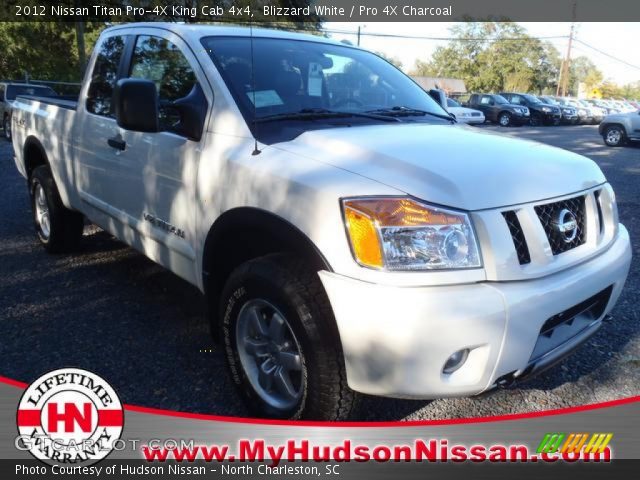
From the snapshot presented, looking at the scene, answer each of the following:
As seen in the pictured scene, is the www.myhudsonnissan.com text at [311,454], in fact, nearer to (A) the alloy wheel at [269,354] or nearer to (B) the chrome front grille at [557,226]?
(A) the alloy wheel at [269,354]

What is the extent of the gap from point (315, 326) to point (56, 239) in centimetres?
368

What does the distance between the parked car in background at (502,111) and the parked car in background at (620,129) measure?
8.73 meters

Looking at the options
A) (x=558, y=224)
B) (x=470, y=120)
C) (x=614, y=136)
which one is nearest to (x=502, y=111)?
(x=614, y=136)

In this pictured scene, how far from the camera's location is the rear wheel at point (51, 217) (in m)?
4.69

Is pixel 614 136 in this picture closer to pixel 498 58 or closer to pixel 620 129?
pixel 620 129

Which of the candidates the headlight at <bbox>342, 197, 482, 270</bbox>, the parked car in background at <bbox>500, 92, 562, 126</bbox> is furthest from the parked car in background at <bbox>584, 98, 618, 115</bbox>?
the headlight at <bbox>342, 197, 482, 270</bbox>

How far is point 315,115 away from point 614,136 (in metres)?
16.6

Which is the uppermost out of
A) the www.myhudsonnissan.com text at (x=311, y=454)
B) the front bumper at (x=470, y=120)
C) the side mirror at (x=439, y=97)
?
the side mirror at (x=439, y=97)

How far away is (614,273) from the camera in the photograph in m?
2.50

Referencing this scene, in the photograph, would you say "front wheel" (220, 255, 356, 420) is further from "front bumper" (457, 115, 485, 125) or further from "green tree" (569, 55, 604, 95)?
"green tree" (569, 55, 604, 95)

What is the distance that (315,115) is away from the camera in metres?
2.89

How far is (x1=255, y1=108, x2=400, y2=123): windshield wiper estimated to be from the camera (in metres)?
2.76

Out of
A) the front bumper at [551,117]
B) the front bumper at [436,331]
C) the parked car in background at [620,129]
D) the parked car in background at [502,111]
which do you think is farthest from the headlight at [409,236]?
the front bumper at [551,117]

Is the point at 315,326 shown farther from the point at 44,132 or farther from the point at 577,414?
the point at 44,132
